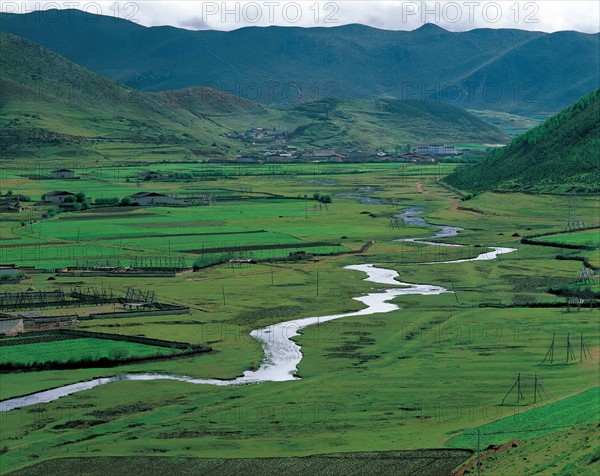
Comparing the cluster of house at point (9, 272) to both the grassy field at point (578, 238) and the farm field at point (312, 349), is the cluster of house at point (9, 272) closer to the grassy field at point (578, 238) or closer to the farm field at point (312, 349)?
the farm field at point (312, 349)

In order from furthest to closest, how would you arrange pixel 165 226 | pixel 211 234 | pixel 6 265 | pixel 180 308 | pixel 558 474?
pixel 165 226, pixel 211 234, pixel 6 265, pixel 180 308, pixel 558 474

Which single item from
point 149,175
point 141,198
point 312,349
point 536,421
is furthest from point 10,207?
point 536,421

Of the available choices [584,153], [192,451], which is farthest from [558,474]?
[584,153]

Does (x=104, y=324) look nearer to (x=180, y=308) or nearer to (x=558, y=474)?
(x=180, y=308)

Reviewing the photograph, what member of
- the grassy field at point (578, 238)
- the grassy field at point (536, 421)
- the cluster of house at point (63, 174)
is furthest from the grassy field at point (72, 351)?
the cluster of house at point (63, 174)

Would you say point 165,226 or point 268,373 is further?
point 165,226

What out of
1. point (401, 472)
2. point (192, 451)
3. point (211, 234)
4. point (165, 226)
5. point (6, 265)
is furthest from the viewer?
point (165, 226)
